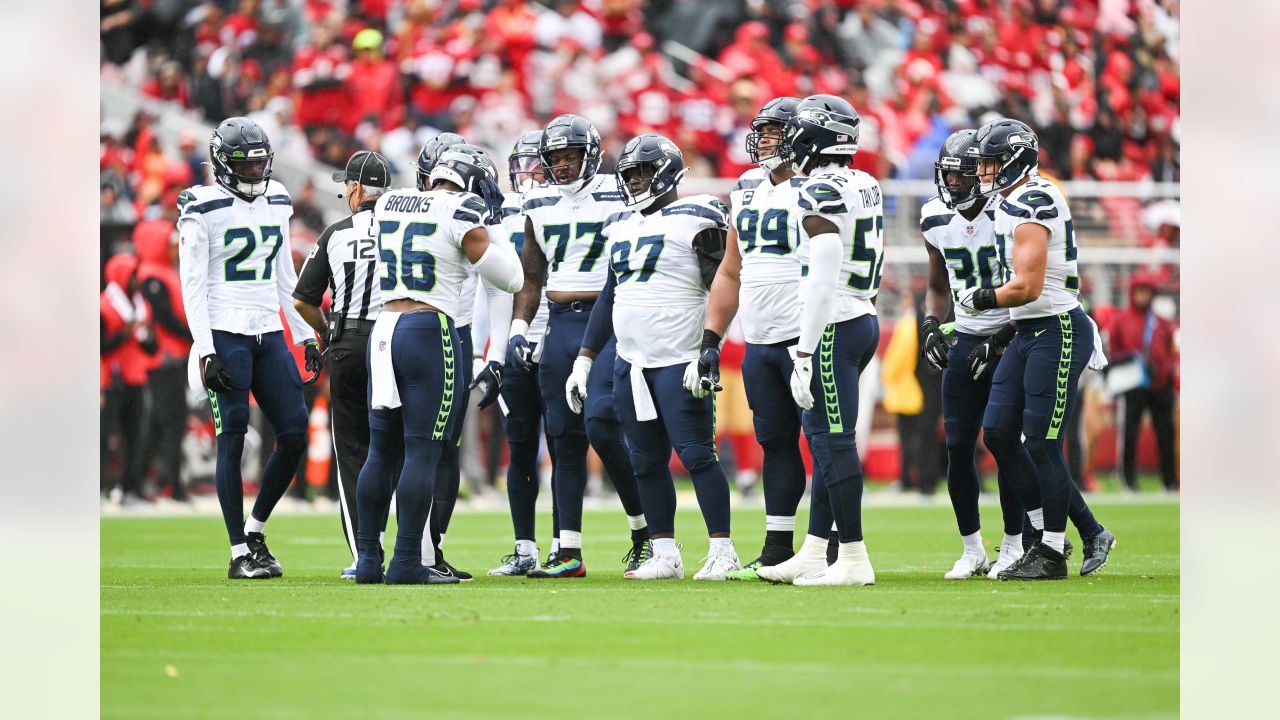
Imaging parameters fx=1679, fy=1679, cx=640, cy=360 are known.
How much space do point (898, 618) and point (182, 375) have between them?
876 centimetres

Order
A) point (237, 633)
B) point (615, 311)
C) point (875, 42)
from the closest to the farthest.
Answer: point (237, 633)
point (615, 311)
point (875, 42)

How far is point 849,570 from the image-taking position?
23.4 ft

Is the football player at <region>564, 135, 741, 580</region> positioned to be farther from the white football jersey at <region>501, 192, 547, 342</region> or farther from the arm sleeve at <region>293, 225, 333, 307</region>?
the arm sleeve at <region>293, 225, 333, 307</region>

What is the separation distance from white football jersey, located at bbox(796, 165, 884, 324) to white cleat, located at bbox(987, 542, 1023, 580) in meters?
1.47

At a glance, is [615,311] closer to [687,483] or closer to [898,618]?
[898,618]

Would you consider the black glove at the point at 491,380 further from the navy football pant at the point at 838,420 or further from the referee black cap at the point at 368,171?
the navy football pant at the point at 838,420

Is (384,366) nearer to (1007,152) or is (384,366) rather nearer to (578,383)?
(578,383)

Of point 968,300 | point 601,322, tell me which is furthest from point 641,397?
point 968,300

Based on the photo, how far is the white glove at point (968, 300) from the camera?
298 inches

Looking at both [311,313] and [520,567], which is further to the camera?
[520,567]

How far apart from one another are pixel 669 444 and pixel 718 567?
2.04ft

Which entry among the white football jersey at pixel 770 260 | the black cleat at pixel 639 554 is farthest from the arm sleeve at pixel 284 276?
the white football jersey at pixel 770 260

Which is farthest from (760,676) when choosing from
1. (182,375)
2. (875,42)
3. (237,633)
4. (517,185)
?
(875,42)
